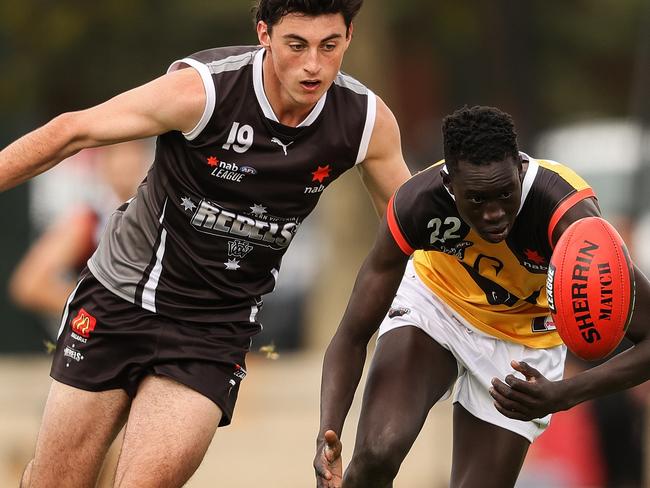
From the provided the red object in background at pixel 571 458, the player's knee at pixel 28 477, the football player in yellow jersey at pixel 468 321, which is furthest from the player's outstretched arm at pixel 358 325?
the red object in background at pixel 571 458

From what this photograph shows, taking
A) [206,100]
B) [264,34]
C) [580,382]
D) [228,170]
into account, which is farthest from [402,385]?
[264,34]

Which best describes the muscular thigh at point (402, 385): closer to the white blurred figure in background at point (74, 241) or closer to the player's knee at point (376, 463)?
the player's knee at point (376, 463)

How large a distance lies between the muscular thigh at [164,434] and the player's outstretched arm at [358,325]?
0.49 m

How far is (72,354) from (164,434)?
1.96ft

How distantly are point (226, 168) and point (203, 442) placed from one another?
1.12m

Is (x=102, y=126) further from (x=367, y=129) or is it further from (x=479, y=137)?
(x=479, y=137)

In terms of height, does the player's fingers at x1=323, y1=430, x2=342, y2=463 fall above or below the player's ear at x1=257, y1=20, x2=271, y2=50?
below

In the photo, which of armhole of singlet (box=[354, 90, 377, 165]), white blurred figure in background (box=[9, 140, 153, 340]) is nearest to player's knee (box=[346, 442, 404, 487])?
armhole of singlet (box=[354, 90, 377, 165])

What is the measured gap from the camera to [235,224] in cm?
618

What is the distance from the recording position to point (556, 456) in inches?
434

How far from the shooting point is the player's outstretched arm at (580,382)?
5.66 m

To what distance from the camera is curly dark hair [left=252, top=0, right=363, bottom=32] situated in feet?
19.5

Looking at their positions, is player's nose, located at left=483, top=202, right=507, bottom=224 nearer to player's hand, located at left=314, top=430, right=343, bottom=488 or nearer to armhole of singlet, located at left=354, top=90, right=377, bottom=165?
armhole of singlet, located at left=354, top=90, right=377, bottom=165

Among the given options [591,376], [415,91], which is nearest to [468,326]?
[591,376]
